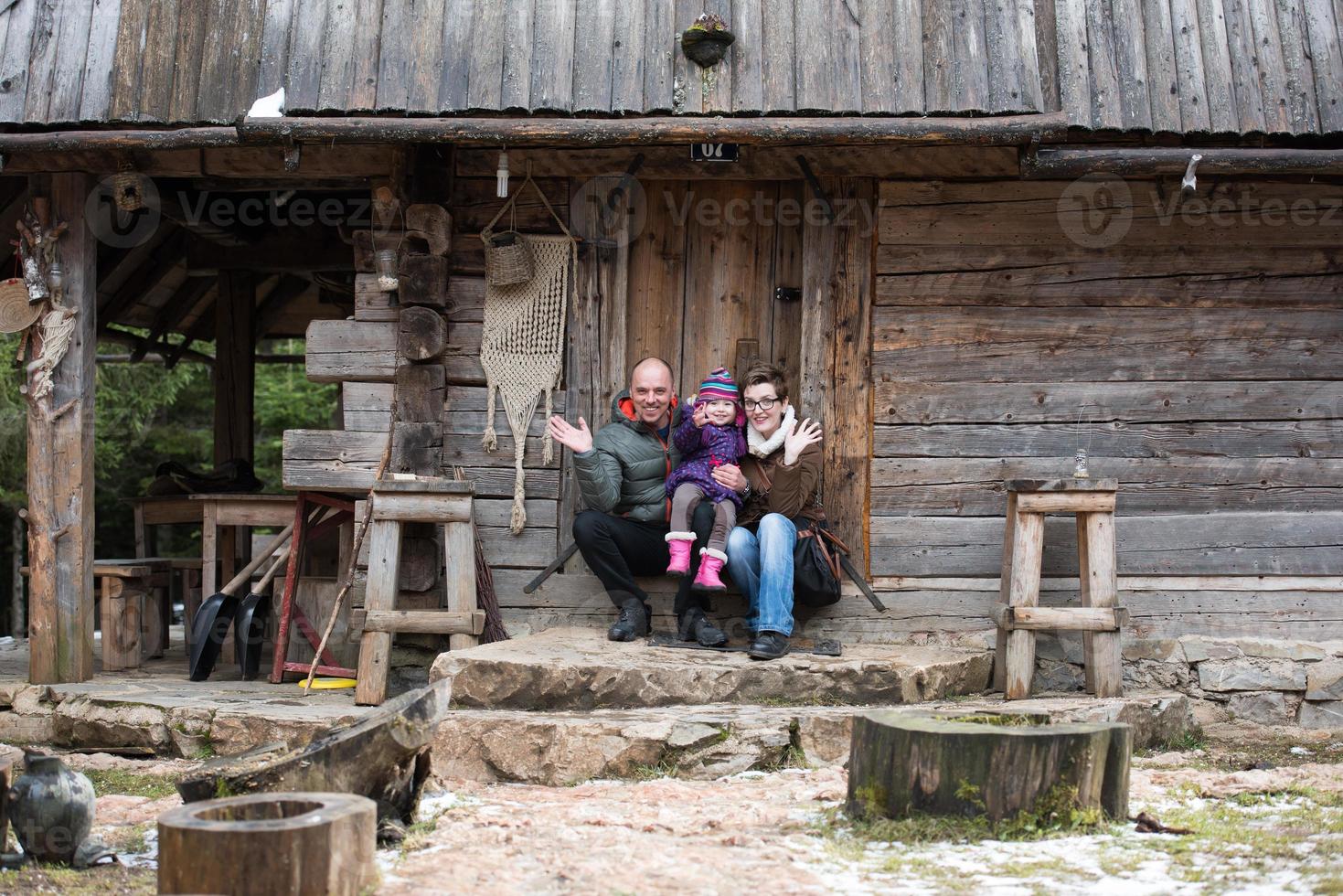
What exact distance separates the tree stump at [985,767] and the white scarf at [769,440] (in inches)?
96.8

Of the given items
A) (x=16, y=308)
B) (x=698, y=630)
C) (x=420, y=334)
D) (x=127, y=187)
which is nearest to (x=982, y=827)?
(x=698, y=630)

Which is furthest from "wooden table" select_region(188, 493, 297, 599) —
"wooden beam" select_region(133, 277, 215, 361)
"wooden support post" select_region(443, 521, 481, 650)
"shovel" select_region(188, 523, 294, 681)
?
"wooden beam" select_region(133, 277, 215, 361)

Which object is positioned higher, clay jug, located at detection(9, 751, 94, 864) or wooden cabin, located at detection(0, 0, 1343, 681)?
wooden cabin, located at detection(0, 0, 1343, 681)

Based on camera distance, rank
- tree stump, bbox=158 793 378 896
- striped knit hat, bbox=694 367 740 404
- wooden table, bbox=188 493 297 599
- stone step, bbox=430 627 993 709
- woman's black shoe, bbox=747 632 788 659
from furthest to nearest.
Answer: wooden table, bbox=188 493 297 599
striped knit hat, bbox=694 367 740 404
woman's black shoe, bbox=747 632 788 659
stone step, bbox=430 627 993 709
tree stump, bbox=158 793 378 896

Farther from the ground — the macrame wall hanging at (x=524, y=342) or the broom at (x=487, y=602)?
the macrame wall hanging at (x=524, y=342)

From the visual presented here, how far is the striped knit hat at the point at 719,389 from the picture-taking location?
22.1 feet

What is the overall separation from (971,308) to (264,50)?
12.3ft

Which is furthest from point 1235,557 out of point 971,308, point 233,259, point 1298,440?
point 233,259

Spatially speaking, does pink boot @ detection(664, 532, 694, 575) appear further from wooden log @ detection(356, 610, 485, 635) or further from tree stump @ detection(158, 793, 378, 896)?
tree stump @ detection(158, 793, 378, 896)

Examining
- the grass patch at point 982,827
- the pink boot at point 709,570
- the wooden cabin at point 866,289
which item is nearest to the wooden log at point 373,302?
the wooden cabin at point 866,289

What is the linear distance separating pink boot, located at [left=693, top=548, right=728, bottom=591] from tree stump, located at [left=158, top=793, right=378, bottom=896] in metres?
2.95

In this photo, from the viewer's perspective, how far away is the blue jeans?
636cm

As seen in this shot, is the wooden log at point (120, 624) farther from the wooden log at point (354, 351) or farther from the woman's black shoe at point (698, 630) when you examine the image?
the woman's black shoe at point (698, 630)

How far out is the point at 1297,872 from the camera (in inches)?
154
